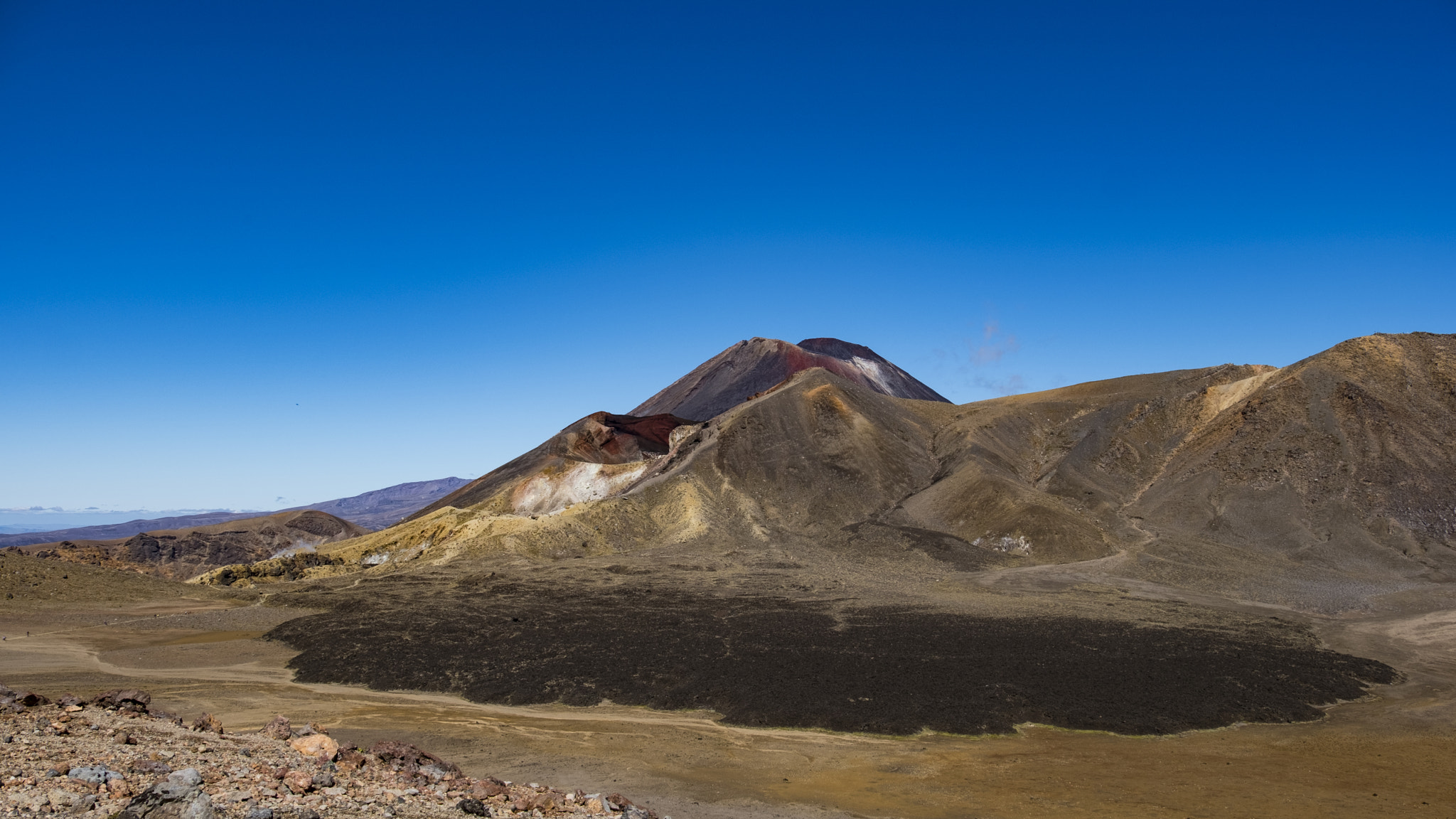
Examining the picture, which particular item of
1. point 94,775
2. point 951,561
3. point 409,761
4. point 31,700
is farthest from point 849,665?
point 951,561

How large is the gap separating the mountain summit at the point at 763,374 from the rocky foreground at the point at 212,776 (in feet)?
320

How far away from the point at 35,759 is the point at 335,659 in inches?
688

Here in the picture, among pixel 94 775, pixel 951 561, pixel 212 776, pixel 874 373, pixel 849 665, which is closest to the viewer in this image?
pixel 94 775

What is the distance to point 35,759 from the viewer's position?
1030 cm

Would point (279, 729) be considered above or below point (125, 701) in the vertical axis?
below

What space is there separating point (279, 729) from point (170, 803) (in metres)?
5.98

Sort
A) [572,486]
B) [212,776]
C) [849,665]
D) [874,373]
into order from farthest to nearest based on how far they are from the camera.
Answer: [874,373] < [572,486] < [849,665] < [212,776]

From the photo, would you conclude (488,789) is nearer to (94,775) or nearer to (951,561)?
(94,775)

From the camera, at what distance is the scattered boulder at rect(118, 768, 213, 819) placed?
827cm

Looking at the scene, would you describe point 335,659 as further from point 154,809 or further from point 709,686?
point 154,809

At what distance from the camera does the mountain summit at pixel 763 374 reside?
118188mm

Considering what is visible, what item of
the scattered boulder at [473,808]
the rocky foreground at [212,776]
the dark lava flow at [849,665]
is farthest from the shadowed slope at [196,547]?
the scattered boulder at [473,808]

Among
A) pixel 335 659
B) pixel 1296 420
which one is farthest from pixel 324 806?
pixel 1296 420

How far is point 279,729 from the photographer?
1392 centimetres
